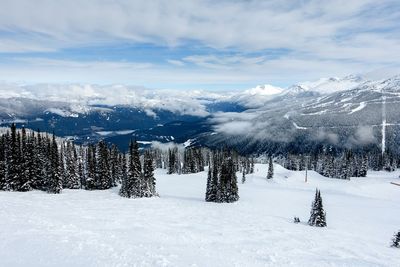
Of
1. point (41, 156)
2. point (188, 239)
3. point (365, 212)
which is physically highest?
point (41, 156)

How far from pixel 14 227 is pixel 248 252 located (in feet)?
77.1

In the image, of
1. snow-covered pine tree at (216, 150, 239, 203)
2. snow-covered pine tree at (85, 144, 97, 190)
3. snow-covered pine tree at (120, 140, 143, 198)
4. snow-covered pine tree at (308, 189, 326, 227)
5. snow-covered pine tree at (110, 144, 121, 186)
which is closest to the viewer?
snow-covered pine tree at (308, 189, 326, 227)

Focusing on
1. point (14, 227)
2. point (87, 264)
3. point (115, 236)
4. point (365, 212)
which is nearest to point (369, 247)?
point (115, 236)

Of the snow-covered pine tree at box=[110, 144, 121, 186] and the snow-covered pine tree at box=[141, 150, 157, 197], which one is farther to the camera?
the snow-covered pine tree at box=[110, 144, 121, 186]

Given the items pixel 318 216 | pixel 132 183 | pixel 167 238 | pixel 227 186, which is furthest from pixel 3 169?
pixel 318 216

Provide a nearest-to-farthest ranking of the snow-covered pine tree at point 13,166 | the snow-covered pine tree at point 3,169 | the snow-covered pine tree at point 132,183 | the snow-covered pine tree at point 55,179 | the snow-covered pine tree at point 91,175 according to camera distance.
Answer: the snow-covered pine tree at point 13,166
the snow-covered pine tree at point 3,169
the snow-covered pine tree at point 55,179
the snow-covered pine tree at point 132,183
the snow-covered pine tree at point 91,175

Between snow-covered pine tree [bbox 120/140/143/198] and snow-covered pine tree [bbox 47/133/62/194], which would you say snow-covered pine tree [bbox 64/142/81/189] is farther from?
snow-covered pine tree [bbox 120/140/143/198]

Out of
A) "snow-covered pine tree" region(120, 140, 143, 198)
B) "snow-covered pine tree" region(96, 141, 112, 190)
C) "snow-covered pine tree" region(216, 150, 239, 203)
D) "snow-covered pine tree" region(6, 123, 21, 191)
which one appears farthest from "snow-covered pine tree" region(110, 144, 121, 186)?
"snow-covered pine tree" region(216, 150, 239, 203)

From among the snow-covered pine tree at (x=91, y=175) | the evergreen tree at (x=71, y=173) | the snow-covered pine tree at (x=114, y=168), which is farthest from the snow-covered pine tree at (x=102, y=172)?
the snow-covered pine tree at (x=114, y=168)

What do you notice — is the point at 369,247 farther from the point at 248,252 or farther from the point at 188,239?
the point at 188,239

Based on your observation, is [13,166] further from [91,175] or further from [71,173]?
[91,175]

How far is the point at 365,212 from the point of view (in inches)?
3086

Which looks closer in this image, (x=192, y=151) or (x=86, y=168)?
(x=86, y=168)

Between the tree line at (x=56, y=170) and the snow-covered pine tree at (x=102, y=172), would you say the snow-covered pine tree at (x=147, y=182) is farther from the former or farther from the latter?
the snow-covered pine tree at (x=102, y=172)
